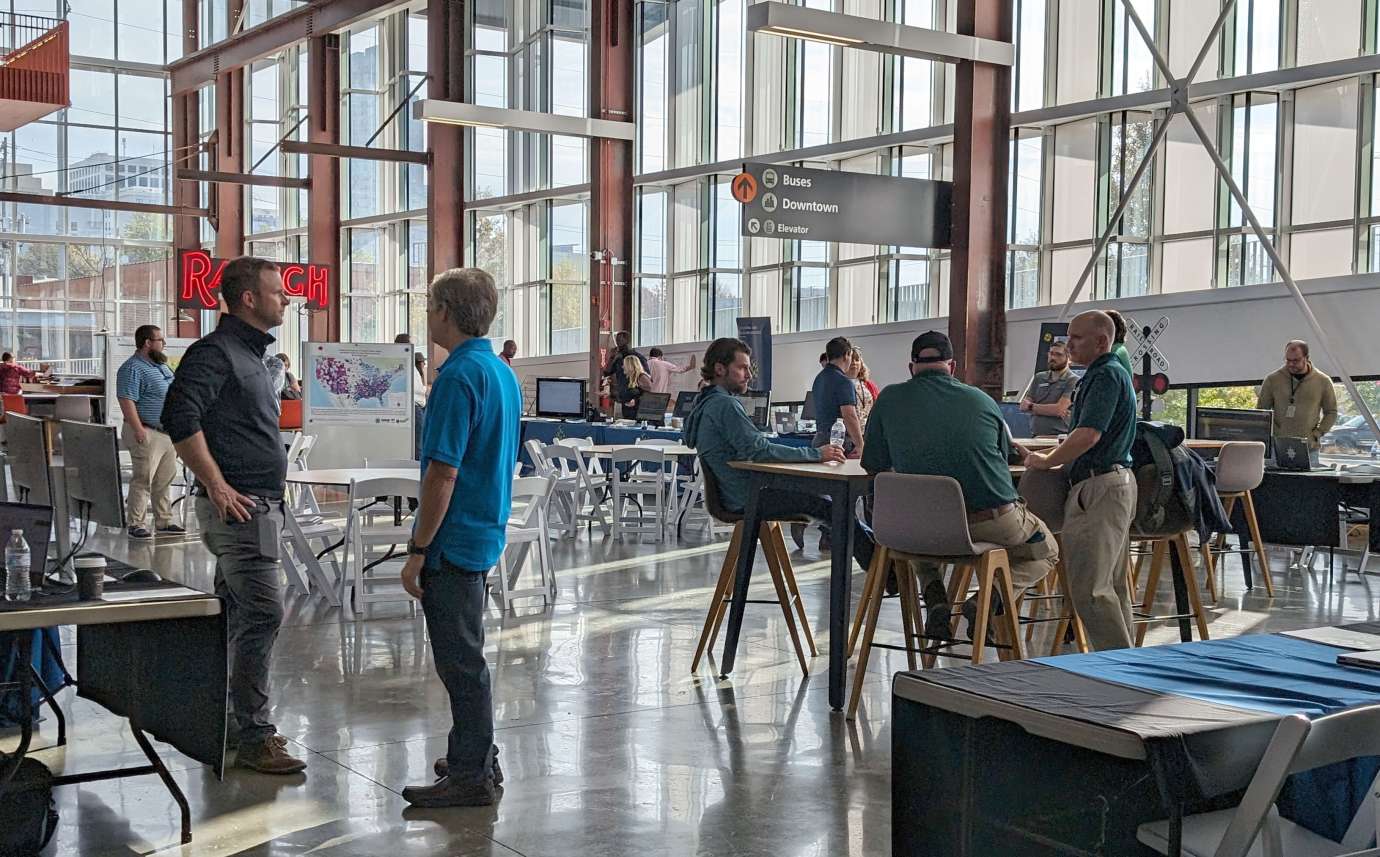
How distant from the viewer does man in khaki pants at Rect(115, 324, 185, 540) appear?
9461 mm

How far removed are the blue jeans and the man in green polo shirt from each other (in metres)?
2.25

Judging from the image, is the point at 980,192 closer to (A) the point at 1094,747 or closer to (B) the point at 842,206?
(B) the point at 842,206

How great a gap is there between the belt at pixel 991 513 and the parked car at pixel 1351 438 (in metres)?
8.75

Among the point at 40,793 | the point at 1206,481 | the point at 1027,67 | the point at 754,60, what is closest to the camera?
the point at 40,793

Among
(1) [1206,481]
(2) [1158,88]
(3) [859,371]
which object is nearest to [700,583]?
(3) [859,371]

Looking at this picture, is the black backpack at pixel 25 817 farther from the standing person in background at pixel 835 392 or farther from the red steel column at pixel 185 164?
the red steel column at pixel 185 164

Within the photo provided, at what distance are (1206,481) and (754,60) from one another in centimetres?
1404

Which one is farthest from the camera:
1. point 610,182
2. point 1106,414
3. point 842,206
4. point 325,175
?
point 325,175

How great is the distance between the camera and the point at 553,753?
434cm

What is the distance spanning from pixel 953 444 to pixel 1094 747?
8.44 feet

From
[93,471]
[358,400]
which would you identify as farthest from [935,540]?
[358,400]

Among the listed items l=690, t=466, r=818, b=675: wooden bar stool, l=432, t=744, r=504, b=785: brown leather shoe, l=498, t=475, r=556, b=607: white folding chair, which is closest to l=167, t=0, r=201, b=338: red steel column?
l=498, t=475, r=556, b=607: white folding chair

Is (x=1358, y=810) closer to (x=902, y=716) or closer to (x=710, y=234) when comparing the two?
(x=902, y=716)

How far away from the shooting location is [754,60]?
18562 mm
